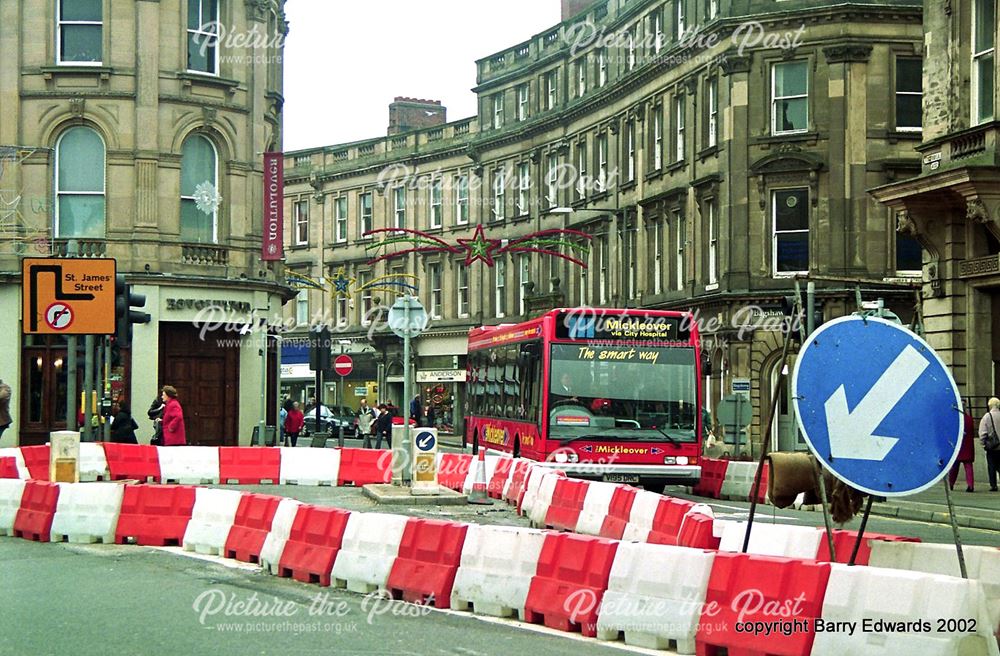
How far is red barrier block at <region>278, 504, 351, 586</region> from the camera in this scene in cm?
1366

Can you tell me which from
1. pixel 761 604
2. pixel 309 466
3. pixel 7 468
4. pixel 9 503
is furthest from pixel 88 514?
pixel 309 466

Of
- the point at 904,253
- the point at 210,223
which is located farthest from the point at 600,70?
the point at 210,223

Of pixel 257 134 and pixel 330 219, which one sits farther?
pixel 330 219

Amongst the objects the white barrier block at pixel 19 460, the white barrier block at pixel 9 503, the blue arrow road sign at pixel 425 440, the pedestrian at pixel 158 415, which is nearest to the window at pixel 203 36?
the pedestrian at pixel 158 415

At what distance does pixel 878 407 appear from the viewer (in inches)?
352

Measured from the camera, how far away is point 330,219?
8294 centimetres

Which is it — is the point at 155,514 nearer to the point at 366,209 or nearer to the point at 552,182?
the point at 552,182

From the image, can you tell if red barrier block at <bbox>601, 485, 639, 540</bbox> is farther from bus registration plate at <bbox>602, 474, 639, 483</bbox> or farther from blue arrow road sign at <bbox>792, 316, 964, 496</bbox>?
blue arrow road sign at <bbox>792, 316, 964, 496</bbox>

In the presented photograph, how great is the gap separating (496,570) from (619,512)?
707 cm

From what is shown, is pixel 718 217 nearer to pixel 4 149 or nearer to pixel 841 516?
pixel 4 149

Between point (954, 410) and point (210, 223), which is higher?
point (210, 223)

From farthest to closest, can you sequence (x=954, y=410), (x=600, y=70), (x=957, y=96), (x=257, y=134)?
(x=600, y=70) → (x=257, y=134) → (x=957, y=96) → (x=954, y=410)

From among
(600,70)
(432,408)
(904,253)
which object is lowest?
(432,408)

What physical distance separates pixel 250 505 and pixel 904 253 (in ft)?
111
